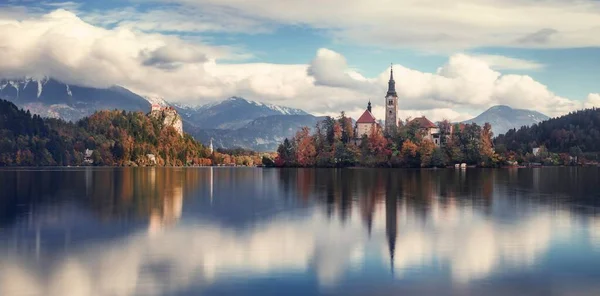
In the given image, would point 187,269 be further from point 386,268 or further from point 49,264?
point 386,268

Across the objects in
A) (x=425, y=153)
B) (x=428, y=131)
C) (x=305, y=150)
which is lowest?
(x=425, y=153)

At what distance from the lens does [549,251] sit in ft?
99.3

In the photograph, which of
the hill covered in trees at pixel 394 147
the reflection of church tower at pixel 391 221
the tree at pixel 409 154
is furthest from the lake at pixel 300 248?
the hill covered in trees at pixel 394 147

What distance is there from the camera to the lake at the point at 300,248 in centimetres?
2281

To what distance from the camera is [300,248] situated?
1212 inches

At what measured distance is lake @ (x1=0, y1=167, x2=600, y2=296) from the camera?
2281 cm

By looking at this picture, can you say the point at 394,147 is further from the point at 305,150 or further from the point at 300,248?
the point at 300,248

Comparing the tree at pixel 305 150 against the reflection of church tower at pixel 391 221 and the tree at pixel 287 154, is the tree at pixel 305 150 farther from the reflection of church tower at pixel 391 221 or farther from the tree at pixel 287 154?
the reflection of church tower at pixel 391 221

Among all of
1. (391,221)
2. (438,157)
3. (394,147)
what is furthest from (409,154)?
(391,221)

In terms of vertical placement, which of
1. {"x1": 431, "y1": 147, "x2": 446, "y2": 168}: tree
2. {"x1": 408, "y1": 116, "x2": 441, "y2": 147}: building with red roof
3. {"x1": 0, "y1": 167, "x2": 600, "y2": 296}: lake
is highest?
{"x1": 408, "y1": 116, "x2": 441, "y2": 147}: building with red roof

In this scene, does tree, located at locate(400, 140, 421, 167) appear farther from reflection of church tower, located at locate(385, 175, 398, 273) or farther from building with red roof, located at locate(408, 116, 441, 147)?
reflection of church tower, located at locate(385, 175, 398, 273)

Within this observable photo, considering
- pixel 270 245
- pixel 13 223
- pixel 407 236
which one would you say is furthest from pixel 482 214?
pixel 13 223

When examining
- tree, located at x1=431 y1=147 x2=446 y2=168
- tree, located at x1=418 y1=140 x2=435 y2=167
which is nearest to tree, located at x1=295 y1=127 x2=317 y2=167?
tree, located at x1=418 y1=140 x2=435 y2=167

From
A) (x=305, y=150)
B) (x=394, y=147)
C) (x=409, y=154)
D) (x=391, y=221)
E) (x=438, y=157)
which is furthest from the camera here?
(x=305, y=150)
